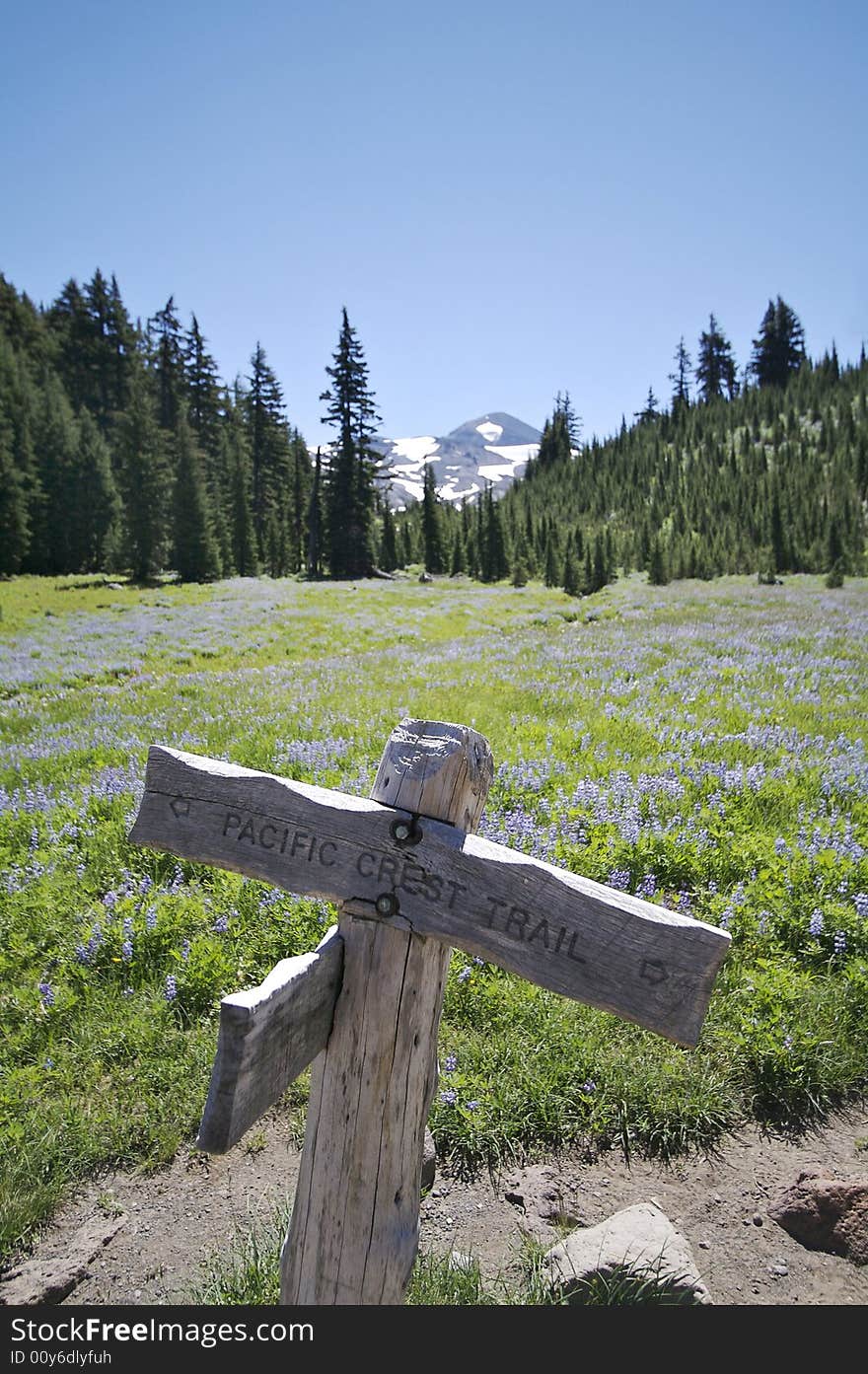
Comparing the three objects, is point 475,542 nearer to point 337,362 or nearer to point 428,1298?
point 337,362

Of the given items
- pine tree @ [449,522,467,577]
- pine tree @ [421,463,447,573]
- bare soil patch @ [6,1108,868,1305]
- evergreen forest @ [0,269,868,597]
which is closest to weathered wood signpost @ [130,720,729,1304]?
bare soil patch @ [6,1108,868,1305]

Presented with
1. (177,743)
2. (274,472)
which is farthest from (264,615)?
(274,472)

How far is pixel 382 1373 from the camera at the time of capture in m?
1.95

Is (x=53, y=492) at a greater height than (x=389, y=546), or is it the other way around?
(x=53, y=492)

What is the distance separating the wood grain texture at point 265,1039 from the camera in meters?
1.55

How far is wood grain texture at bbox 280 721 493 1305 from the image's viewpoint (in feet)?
6.88

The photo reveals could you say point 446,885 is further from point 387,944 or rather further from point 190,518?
point 190,518

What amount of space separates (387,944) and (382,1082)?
0.47 metres

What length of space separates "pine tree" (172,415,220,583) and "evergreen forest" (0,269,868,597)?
16 cm

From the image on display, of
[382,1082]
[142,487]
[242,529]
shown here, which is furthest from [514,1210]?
[242,529]

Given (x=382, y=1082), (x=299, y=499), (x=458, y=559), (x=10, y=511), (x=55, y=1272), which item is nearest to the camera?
(x=382, y=1082)

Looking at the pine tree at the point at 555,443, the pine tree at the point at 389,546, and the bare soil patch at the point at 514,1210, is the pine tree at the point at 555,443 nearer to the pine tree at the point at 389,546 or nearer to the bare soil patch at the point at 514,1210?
the pine tree at the point at 389,546

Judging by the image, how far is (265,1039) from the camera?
5.48 ft

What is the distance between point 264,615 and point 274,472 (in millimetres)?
49017
